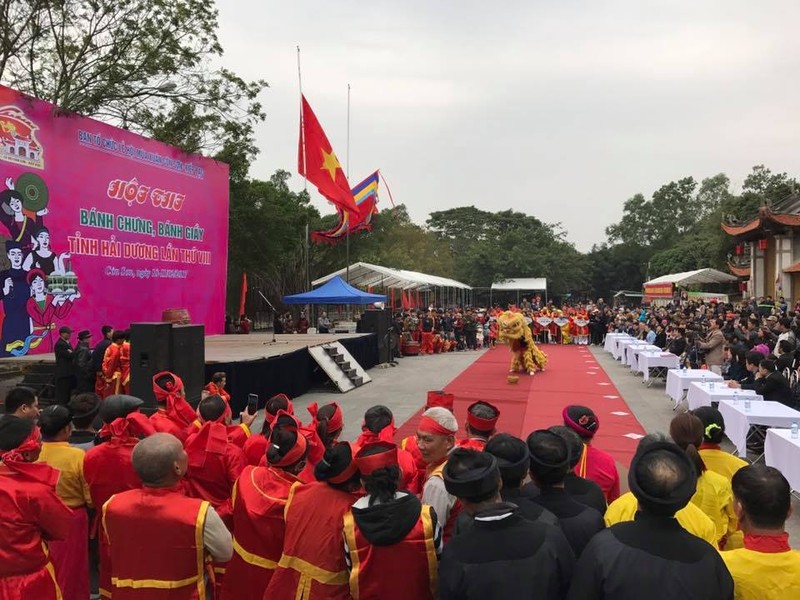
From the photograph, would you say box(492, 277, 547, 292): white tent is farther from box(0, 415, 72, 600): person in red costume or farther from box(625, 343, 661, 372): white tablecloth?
box(0, 415, 72, 600): person in red costume

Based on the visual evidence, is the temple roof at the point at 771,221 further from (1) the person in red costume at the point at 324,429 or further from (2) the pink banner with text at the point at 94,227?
(1) the person in red costume at the point at 324,429

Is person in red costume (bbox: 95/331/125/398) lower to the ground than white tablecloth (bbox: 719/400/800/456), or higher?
higher

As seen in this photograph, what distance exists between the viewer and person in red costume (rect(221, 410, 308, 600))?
2869 millimetres

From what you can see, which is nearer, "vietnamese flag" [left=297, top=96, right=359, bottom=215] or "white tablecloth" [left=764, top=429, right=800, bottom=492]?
"white tablecloth" [left=764, top=429, right=800, bottom=492]

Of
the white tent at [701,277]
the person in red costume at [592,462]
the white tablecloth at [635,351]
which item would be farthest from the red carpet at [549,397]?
the white tent at [701,277]

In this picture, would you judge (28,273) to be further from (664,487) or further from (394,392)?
(664,487)

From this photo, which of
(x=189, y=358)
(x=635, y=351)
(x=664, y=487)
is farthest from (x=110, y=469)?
(x=635, y=351)

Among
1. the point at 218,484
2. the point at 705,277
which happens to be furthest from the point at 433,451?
the point at 705,277

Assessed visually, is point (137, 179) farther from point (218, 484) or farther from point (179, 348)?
point (218, 484)

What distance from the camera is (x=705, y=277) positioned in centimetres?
3164

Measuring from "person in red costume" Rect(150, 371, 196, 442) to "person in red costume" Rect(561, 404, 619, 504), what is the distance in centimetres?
236

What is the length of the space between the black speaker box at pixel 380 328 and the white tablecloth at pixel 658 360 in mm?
6749

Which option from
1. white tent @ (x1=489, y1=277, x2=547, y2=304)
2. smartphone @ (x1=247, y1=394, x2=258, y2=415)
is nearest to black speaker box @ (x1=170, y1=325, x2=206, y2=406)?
smartphone @ (x1=247, y1=394, x2=258, y2=415)

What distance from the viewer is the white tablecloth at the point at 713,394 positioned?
7539 mm
